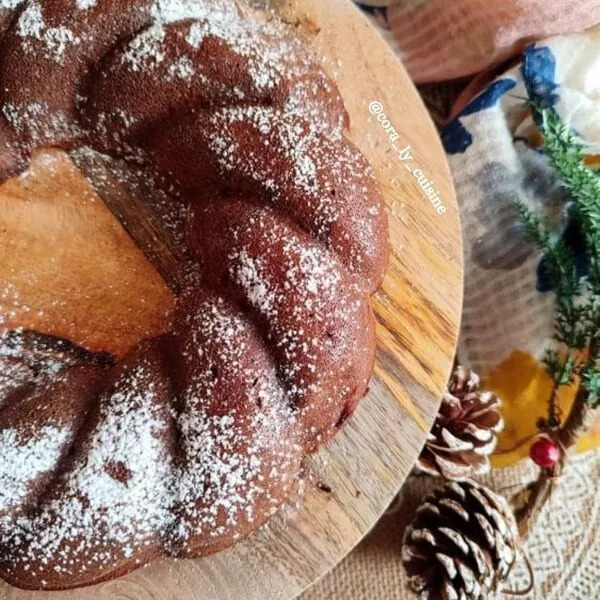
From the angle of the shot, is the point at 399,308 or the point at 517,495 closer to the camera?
the point at 399,308

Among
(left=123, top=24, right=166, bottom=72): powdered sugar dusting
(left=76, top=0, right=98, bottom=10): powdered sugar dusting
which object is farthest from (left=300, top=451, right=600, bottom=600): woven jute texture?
(left=76, top=0, right=98, bottom=10): powdered sugar dusting

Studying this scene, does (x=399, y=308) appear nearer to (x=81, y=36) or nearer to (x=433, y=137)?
(x=433, y=137)

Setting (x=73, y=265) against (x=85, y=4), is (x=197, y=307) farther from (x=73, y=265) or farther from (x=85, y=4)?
(x=85, y=4)

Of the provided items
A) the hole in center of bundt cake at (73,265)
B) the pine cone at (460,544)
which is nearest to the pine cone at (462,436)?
the pine cone at (460,544)

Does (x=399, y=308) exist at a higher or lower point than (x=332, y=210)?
lower

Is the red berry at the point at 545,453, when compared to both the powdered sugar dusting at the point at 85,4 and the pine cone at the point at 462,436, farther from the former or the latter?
the powdered sugar dusting at the point at 85,4

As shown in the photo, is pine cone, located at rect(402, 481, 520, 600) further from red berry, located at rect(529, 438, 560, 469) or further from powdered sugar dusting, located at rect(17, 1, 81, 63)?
powdered sugar dusting, located at rect(17, 1, 81, 63)

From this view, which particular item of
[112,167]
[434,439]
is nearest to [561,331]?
[434,439]
